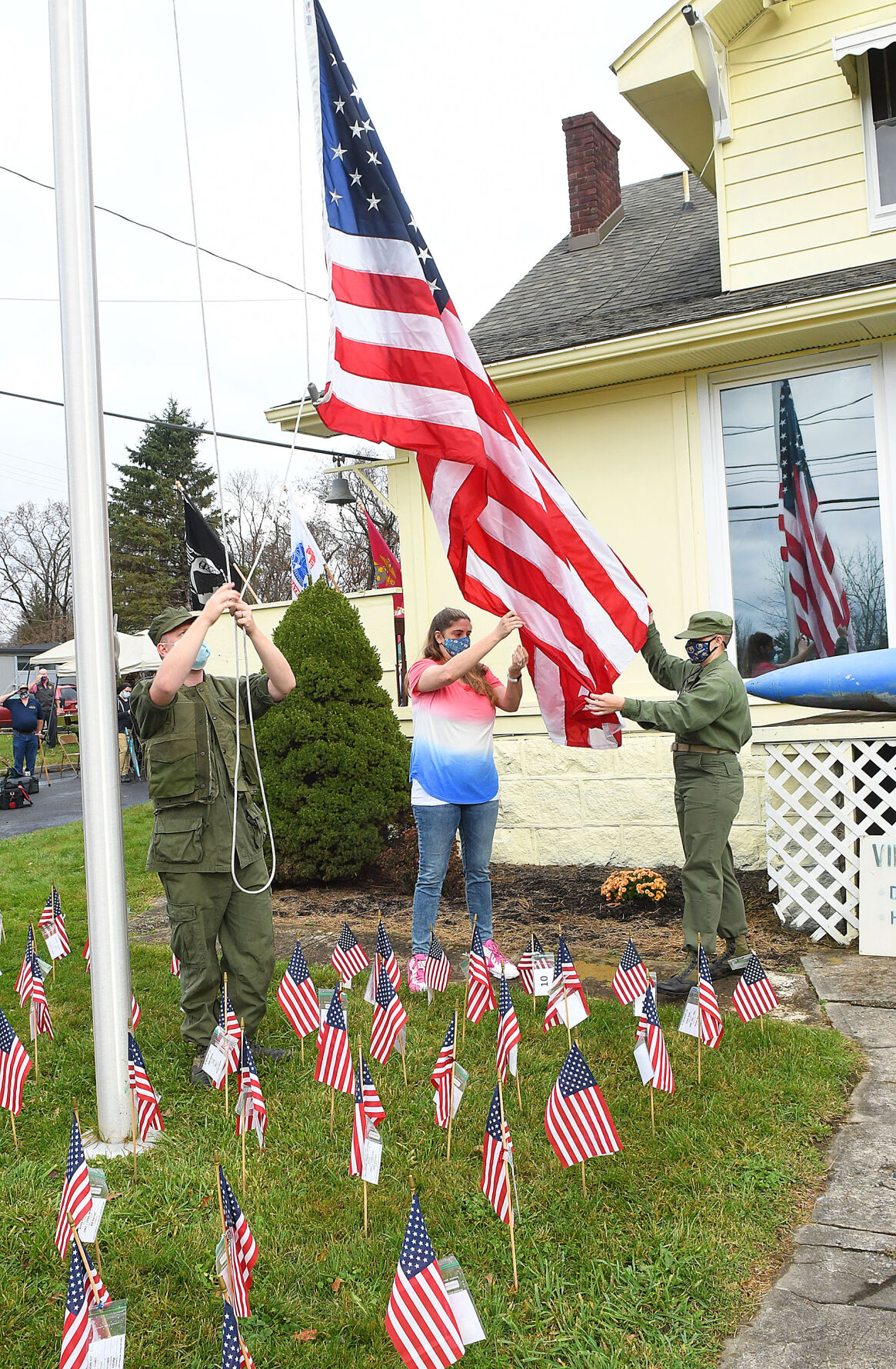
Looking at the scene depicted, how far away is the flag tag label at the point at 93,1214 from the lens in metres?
2.88

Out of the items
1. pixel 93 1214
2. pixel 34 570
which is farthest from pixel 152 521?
pixel 93 1214

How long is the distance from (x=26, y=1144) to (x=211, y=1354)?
1.67 meters

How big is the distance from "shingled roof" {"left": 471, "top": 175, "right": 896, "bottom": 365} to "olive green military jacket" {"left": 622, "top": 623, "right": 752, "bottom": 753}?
3719mm

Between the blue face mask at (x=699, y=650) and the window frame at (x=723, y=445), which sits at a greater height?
the window frame at (x=723, y=445)

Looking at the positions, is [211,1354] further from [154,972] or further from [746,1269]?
[154,972]

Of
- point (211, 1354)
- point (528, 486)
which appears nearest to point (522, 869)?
point (528, 486)

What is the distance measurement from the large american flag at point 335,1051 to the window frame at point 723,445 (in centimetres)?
554

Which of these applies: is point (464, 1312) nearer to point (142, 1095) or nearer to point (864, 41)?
point (142, 1095)

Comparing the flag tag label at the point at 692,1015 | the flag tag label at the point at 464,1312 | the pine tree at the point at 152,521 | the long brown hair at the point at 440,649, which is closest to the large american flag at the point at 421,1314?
the flag tag label at the point at 464,1312

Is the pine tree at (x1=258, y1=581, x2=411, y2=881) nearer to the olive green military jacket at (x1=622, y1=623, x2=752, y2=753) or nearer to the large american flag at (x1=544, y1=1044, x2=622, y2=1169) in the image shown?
the olive green military jacket at (x1=622, y1=623, x2=752, y2=753)

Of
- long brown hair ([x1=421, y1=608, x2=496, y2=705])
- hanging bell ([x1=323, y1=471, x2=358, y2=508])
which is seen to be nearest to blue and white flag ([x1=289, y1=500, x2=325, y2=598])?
hanging bell ([x1=323, y1=471, x2=358, y2=508])

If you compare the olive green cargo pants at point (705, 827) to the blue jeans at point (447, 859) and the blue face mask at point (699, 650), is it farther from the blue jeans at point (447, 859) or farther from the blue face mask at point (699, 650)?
the blue jeans at point (447, 859)

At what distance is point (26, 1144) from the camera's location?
4.25 meters

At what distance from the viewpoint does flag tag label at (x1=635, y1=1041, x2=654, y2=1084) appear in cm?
388
